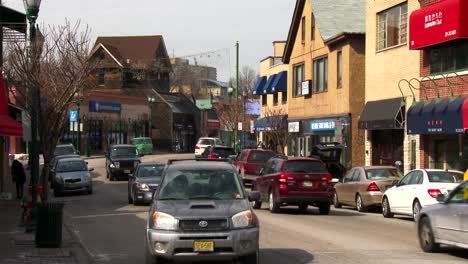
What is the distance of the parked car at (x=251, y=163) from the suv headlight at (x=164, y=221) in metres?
22.9

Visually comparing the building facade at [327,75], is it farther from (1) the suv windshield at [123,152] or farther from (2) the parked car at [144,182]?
(2) the parked car at [144,182]

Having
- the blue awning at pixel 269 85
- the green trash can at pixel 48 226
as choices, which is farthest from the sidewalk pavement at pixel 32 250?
the blue awning at pixel 269 85

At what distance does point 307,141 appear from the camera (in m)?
45.6

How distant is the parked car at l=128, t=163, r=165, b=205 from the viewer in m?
24.8

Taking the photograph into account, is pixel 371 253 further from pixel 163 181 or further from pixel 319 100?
pixel 319 100

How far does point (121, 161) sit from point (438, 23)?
67.7 feet

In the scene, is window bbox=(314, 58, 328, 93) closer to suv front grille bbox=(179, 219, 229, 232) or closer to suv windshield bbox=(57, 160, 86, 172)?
suv windshield bbox=(57, 160, 86, 172)

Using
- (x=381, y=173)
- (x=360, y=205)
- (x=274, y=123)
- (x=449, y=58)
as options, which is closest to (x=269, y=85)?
(x=274, y=123)

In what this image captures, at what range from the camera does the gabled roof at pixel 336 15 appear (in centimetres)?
4203

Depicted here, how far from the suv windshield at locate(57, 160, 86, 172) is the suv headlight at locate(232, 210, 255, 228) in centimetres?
2312

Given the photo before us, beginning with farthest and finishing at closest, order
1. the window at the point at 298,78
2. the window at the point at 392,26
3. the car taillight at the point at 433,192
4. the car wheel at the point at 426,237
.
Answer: the window at the point at 298,78, the window at the point at 392,26, the car taillight at the point at 433,192, the car wheel at the point at 426,237

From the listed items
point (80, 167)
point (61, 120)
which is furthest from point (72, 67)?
point (80, 167)

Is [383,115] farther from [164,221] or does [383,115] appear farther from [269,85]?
[269,85]

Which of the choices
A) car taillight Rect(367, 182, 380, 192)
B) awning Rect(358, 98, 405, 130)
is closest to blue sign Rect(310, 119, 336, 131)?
awning Rect(358, 98, 405, 130)
